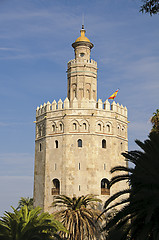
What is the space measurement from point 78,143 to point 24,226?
14.6 metres

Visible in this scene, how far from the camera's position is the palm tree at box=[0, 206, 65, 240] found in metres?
24.5

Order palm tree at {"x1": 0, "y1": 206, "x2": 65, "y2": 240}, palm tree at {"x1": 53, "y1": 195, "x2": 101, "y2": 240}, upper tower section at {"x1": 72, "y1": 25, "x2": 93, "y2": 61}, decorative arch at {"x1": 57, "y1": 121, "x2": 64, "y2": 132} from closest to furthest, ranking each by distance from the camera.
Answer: palm tree at {"x1": 0, "y1": 206, "x2": 65, "y2": 240} < palm tree at {"x1": 53, "y1": 195, "x2": 101, "y2": 240} < decorative arch at {"x1": 57, "y1": 121, "x2": 64, "y2": 132} < upper tower section at {"x1": 72, "y1": 25, "x2": 93, "y2": 61}

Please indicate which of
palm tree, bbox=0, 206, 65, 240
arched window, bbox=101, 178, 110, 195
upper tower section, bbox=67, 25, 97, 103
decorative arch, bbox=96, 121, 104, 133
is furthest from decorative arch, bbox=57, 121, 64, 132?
palm tree, bbox=0, 206, 65, 240

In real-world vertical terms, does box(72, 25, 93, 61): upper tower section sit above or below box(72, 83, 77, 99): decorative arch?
above

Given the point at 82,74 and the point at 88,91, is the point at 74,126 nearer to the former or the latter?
the point at 88,91

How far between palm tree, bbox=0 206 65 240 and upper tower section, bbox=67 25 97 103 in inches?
683

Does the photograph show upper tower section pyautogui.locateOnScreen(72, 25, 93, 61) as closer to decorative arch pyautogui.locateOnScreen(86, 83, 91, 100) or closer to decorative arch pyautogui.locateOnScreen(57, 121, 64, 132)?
decorative arch pyautogui.locateOnScreen(86, 83, 91, 100)

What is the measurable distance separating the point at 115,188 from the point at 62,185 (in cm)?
569

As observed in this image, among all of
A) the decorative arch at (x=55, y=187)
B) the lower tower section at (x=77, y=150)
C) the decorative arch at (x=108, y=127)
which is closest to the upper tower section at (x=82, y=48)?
the lower tower section at (x=77, y=150)

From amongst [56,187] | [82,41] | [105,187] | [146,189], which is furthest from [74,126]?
[146,189]

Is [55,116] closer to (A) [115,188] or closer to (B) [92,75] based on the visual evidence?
(B) [92,75]

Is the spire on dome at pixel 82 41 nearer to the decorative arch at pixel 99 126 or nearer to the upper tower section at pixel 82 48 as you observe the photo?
the upper tower section at pixel 82 48

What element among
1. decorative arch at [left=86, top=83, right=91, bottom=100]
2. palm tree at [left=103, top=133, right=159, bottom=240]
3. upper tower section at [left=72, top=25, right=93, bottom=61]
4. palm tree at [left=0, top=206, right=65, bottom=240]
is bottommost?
palm tree at [left=0, top=206, right=65, bottom=240]

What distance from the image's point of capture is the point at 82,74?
4319cm
